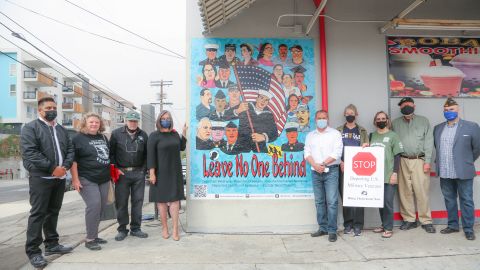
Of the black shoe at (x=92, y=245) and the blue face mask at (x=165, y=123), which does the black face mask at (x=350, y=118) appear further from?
the black shoe at (x=92, y=245)

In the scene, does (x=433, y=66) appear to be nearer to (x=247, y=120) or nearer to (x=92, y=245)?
(x=247, y=120)

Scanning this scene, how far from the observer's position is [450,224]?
5426 millimetres

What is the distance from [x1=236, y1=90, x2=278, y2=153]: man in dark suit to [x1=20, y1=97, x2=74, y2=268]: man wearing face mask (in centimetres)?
258

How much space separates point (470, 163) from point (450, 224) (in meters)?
1.01

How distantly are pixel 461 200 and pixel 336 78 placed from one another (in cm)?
264

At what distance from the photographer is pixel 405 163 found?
5.59 meters

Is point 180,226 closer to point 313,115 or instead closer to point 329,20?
point 313,115

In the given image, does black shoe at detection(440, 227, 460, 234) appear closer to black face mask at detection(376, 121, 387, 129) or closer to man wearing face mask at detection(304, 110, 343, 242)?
man wearing face mask at detection(304, 110, 343, 242)

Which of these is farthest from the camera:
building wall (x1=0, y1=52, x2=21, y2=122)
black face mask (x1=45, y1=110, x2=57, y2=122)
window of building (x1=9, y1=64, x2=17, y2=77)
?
window of building (x1=9, y1=64, x2=17, y2=77)

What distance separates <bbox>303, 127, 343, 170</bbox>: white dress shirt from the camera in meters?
5.27

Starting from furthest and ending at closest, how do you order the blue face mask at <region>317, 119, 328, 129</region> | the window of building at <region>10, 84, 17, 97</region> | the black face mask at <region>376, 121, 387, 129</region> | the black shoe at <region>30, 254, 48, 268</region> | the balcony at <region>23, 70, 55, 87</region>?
the balcony at <region>23, 70, 55, 87</region> → the window of building at <region>10, 84, 17, 97</region> → the black face mask at <region>376, 121, 387, 129</region> → the blue face mask at <region>317, 119, 328, 129</region> → the black shoe at <region>30, 254, 48, 268</region>

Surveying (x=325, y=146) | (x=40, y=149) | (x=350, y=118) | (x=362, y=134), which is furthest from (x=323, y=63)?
(x=40, y=149)

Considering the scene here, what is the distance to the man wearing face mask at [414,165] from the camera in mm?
5488

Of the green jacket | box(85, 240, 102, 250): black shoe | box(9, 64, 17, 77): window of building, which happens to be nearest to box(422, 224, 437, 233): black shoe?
the green jacket
